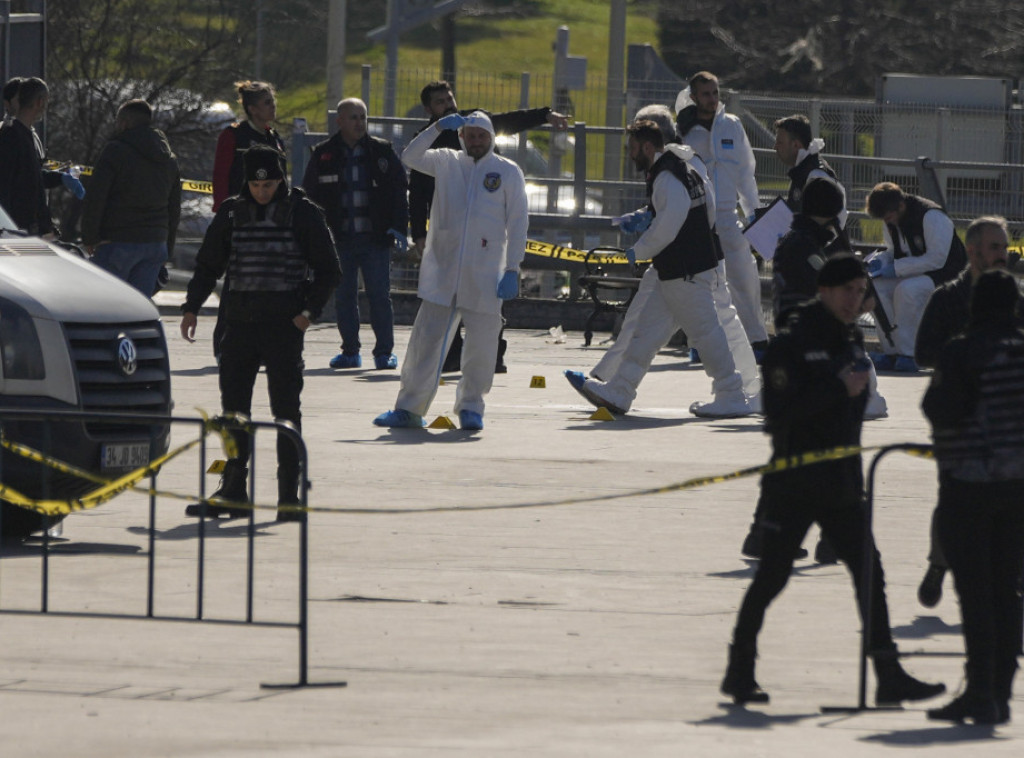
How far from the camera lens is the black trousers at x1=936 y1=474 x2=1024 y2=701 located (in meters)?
6.43

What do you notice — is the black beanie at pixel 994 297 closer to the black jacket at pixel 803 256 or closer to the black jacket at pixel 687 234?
the black jacket at pixel 803 256

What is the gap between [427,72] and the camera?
71.2ft

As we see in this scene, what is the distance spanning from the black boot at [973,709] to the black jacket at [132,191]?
356 inches

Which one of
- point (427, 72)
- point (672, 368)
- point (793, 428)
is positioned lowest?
point (672, 368)

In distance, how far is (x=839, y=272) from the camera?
264 inches

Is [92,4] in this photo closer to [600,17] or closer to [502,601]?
[502,601]

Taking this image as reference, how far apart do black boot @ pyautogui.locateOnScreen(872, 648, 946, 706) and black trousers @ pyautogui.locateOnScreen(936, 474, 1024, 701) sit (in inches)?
8.7

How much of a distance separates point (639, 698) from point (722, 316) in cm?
732

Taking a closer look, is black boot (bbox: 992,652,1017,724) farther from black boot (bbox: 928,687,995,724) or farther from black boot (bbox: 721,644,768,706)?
black boot (bbox: 721,644,768,706)

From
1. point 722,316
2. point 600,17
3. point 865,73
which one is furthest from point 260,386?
point 600,17

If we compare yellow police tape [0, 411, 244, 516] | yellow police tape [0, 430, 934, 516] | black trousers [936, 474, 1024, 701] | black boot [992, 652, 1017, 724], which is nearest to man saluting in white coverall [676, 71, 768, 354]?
yellow police tape [0, 430, 934, 516]

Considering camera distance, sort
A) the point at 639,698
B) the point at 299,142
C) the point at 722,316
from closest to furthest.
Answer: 1. the point at 639,698
2. the point at 722,316
3. the point at 299,142

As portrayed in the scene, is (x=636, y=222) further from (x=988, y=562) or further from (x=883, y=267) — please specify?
(x=988, y=562)

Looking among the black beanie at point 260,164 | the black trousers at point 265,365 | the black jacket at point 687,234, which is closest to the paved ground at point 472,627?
the black trousers at point 265,365
